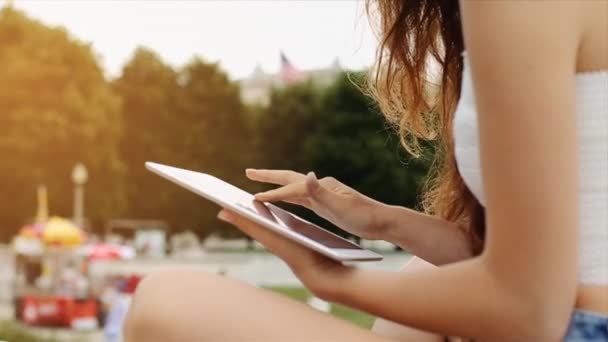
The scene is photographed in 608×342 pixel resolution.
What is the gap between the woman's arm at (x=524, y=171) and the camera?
2.24ft

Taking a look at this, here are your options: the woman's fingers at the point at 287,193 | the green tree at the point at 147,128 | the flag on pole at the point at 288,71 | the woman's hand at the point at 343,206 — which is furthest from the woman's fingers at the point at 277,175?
the flag on pole at the point at 288,71

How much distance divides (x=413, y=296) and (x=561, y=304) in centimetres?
11

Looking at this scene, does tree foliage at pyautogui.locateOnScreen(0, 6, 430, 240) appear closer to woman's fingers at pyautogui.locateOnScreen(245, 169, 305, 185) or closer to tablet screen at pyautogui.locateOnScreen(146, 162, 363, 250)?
woman's fingers at pyautogui.locateOnScreen(245, 169, 305, 185)

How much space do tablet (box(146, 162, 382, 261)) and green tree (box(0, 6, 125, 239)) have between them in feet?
56.5

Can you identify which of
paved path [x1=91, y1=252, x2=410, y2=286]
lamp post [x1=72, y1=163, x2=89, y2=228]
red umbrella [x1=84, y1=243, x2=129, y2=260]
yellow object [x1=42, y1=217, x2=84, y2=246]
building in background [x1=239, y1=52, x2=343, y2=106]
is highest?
building in background [x1=239, y1=52, x2=343, y2=106]

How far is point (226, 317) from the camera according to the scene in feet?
2.37

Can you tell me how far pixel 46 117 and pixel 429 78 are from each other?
1729 centimetres

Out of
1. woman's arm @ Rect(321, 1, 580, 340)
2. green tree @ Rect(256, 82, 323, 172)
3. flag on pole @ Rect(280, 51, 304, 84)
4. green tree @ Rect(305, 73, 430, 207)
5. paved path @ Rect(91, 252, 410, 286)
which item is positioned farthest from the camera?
flag on pole @ Rect(280, 51, 304, 84)

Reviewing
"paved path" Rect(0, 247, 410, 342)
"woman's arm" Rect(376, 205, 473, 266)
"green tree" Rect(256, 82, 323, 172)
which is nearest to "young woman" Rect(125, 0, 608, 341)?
"woman's arm" Rect(376, 205, 473, 266)

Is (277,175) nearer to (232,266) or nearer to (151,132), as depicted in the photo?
(232,266)

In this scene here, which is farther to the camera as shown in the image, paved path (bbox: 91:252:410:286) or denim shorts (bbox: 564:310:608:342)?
paved path (bbox: 91:252:410:286)

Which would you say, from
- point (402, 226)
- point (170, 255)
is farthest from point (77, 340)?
point (170, 255)

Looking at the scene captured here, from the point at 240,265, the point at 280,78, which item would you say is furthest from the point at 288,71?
the point at 240,265

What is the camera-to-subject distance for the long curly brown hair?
1103 mm
